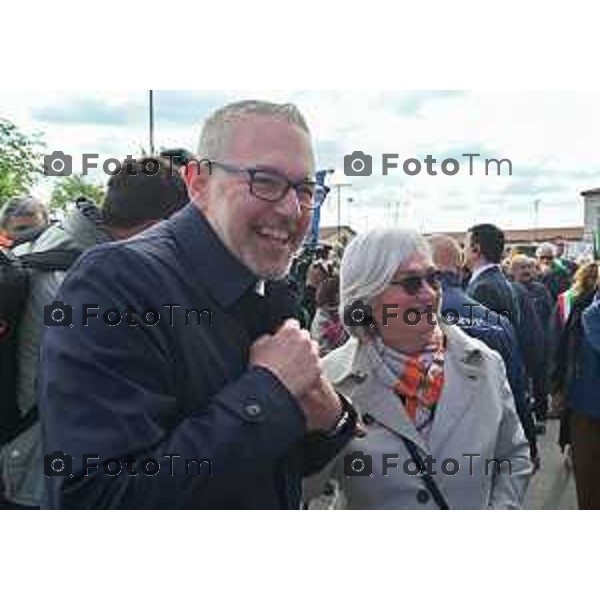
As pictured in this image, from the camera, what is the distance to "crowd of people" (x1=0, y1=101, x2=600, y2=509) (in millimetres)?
1138

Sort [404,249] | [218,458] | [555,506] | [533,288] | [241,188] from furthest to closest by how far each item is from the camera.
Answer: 1. [533,288]
2. [555,506]
3. [404,249]
4. [241,188]
5. [218,458]

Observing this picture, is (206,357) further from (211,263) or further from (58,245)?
(58,245)

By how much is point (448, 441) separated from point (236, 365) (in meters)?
0.91

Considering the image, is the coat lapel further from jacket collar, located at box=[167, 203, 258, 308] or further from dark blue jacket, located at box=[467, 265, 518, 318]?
dark blue jacket, located at box=[467, 265, 518, 318]

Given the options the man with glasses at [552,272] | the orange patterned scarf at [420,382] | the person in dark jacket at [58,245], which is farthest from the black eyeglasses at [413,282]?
the man with glasses at [552,272]

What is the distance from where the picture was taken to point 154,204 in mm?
2377

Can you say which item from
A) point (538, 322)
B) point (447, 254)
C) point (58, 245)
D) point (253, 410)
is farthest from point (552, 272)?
point (253, 410)

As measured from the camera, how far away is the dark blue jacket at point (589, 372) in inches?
150

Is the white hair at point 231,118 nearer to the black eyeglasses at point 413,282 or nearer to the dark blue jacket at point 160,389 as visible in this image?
the dark blue jacket at point 160,389

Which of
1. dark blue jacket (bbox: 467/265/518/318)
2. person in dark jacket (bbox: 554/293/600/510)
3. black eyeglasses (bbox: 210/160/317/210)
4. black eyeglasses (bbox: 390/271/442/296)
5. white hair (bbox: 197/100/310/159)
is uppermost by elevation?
white hair (bbox: 197/100/310/159)

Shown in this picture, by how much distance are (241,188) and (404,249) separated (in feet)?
2.86

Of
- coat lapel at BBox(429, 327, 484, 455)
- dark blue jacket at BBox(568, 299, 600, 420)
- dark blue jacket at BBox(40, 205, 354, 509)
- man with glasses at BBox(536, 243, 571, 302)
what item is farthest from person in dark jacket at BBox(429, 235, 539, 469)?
man with glasses at BBox(536, 243, 571, 302)

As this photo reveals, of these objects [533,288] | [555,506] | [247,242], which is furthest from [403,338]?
[533,288]
